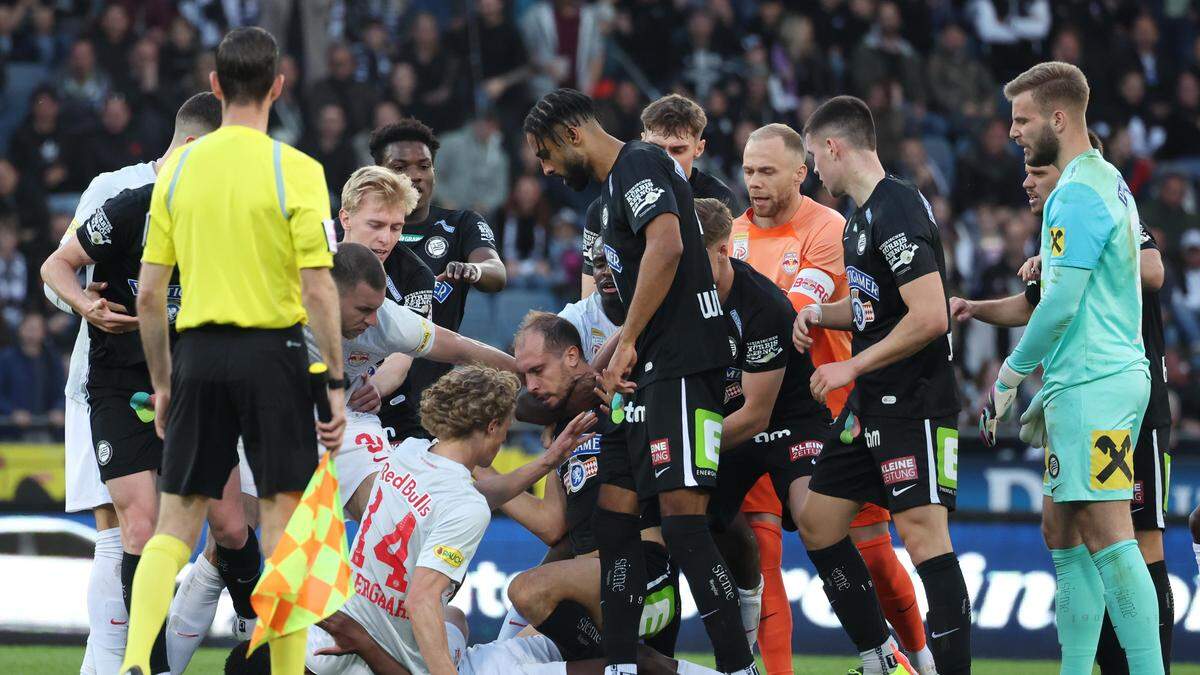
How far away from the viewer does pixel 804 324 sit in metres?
6.45

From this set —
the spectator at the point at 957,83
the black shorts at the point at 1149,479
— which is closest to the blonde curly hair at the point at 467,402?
the black shorts at the point at 1149,479

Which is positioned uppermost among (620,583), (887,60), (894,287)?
(887,60)

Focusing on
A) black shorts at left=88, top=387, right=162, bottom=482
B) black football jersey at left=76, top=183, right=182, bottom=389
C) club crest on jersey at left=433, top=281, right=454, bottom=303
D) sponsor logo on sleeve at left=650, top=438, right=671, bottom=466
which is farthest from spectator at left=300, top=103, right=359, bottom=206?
sponsor logo on sleeve at left=650, top=438, right=671, bottom=466

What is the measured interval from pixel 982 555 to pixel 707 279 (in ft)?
14.0

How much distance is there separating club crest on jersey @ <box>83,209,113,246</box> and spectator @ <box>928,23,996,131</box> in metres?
13.0

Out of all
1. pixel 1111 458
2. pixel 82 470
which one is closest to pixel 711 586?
pixel 1111 458

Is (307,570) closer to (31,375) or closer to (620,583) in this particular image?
(620,583)

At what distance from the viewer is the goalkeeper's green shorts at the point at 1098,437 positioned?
602 cm

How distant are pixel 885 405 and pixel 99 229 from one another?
3413 millimetres

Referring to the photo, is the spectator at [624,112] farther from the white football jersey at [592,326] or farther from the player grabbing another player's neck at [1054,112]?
the player grabbing another player's neck at [1054,112]

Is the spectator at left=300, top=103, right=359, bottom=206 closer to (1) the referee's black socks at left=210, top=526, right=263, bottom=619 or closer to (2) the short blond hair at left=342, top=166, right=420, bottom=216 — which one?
(2) the short blond hair at left=342, top=166, right=420, bottom=216

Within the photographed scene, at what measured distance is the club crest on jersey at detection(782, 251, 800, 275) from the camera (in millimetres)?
7555

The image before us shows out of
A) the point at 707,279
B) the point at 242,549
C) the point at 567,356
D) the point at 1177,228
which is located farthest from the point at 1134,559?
the point at 1177,228

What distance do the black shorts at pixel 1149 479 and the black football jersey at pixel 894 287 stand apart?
3.16 ft
